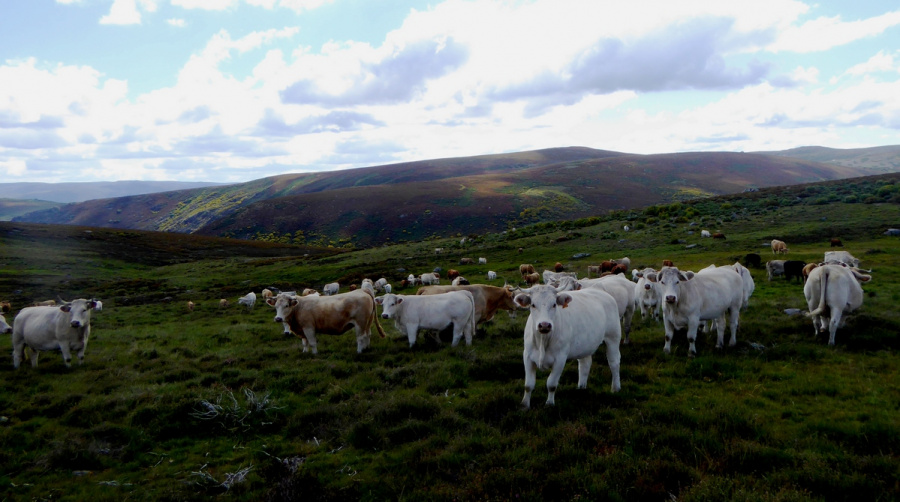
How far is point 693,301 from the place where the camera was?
35.9ft

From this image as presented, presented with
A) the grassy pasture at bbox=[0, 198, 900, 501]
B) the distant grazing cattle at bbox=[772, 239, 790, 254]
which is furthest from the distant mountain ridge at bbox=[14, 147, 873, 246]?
the grassy pasture at bbox=[0, 198, 900, 501]

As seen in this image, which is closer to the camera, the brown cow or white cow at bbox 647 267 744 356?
white cow at bbox 647 267 744 356

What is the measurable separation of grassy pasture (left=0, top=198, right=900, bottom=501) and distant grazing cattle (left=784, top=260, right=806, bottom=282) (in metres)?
5.22

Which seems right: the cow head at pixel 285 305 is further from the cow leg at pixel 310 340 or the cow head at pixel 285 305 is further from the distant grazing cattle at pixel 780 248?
the distant grazing cattle at pixel 780 248

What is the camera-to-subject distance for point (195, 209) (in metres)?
183

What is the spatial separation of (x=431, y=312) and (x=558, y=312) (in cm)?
600

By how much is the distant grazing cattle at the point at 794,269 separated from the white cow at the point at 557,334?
59.6ft

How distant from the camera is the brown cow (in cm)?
1582

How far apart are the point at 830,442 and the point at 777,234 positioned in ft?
113

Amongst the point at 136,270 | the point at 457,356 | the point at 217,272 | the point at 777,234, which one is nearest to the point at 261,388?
the point at 457,356

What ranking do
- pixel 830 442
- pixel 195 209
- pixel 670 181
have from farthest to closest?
pixel 195 209 < pixel 670 181 < pixel 830 442

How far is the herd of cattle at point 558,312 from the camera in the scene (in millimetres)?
8078

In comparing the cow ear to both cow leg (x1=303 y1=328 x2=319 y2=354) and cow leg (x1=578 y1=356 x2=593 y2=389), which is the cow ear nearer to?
cow leg (x1=578 y1=356 x2=593 y2=389)

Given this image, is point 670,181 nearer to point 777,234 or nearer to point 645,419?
point 777,234
